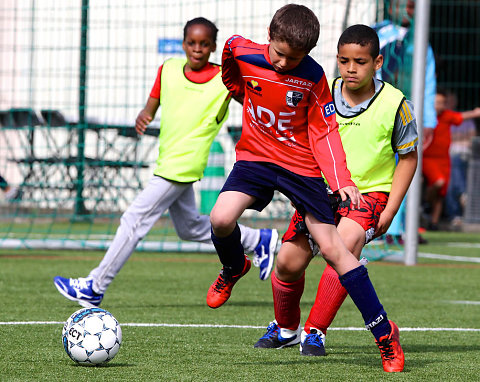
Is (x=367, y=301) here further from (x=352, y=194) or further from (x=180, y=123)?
(x=180, y=123)

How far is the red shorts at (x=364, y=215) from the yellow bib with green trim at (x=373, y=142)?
0.06 meters

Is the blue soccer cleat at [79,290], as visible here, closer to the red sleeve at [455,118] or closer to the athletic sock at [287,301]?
the athletic sock at [287,301]

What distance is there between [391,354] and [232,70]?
4.99ft

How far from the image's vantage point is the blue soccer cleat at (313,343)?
14.5 feet

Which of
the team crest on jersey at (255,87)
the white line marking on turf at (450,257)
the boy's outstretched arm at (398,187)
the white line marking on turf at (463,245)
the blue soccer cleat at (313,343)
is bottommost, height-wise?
the white line marking on turf at (463,245)

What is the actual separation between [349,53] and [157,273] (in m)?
3.96

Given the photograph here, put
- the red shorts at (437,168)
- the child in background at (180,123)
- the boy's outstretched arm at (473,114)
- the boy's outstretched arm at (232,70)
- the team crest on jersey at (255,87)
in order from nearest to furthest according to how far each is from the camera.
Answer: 1. the team crest on jersey at (255,87)
2. the boy's outstretched arm at (232,70)
3. the child in background at (180,123)
4. the boy's outstretched arm at (473,114)
5. the red shorts at (437,168)

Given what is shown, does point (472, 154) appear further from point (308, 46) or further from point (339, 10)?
point (308, 46)

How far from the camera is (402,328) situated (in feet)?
17.5

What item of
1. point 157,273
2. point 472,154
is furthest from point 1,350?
point 472,154

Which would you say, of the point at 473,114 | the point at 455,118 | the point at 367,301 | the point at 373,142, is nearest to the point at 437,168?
the point at 455,118

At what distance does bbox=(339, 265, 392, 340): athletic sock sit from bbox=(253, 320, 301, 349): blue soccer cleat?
71 cm

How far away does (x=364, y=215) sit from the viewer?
449 cm

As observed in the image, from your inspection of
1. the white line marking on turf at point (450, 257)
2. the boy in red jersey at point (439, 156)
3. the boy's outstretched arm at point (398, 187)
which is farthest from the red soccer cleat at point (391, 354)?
the boy in red jersey at point (439, 156)
